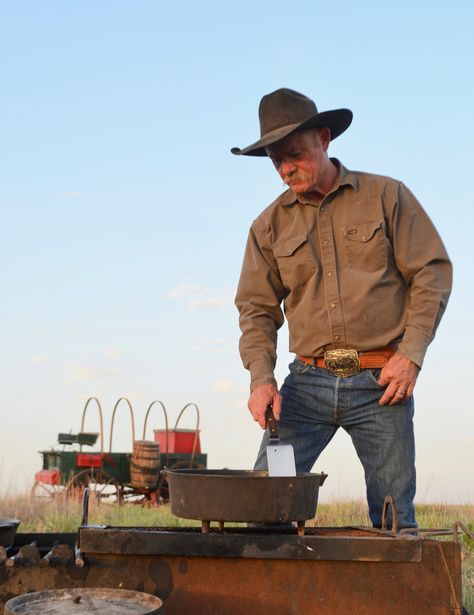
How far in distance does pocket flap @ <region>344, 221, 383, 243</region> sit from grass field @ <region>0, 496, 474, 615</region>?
355 centimetres

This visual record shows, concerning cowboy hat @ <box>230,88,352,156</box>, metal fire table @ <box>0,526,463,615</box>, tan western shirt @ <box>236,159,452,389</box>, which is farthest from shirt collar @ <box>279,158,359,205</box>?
metal fire table @ <box>0,526,463,615</box>

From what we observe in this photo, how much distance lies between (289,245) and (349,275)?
1.23 ft

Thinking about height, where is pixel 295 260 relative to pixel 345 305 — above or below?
above

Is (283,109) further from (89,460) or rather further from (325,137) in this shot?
(89,460)

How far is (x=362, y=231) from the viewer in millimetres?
4398

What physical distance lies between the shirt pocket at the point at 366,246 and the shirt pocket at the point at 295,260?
20cm

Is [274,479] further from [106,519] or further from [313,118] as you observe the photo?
[106,519]

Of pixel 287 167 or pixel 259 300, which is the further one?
pixel 259 300

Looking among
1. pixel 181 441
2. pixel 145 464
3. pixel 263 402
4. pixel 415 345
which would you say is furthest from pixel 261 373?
pixel 181 441

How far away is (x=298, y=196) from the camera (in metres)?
4.56

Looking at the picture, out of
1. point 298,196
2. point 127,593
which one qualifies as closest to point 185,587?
point 127,593

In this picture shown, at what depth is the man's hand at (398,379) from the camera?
13.5ft

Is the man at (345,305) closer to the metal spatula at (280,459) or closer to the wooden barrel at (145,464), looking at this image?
the metal spatula at (280,459)

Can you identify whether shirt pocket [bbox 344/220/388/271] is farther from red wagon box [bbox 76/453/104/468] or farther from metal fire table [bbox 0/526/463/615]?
red wagon box [bbox 76/453/104/468]
